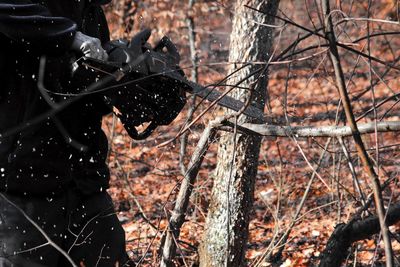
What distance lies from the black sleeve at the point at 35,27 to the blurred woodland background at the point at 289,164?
1.83ft

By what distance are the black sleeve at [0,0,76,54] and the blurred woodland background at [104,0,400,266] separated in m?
0.56

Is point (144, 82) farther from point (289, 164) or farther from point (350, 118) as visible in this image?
point (289, 164)

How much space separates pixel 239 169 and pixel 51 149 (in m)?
1.46

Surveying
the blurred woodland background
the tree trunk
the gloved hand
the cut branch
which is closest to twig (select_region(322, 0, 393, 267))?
the blurred woodland background

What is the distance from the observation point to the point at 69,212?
11.3ft

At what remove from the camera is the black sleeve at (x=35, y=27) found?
2.99 meters

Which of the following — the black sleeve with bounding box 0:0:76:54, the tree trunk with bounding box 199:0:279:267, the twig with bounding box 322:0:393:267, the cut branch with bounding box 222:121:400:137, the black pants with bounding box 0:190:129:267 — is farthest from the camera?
the tree trunk with bounding box 199:0:279:267

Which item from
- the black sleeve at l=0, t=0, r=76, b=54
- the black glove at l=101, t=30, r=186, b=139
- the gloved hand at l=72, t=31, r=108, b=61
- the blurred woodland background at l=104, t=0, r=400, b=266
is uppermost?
the black sleeve at l=0, t=0, r=76, b=54

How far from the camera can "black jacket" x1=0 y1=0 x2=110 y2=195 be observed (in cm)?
304

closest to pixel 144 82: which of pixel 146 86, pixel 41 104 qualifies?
pixel 146 86

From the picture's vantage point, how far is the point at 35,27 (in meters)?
3.02

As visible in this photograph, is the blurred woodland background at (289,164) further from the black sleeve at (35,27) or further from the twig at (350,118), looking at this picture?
the black sleeve at (35,27)

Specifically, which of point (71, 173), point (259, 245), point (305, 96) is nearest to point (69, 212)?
point (71, 173)

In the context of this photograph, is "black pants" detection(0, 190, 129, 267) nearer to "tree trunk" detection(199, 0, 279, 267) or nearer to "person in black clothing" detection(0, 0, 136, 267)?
"person in black clothing" detection(0, 0, 136, 267)
